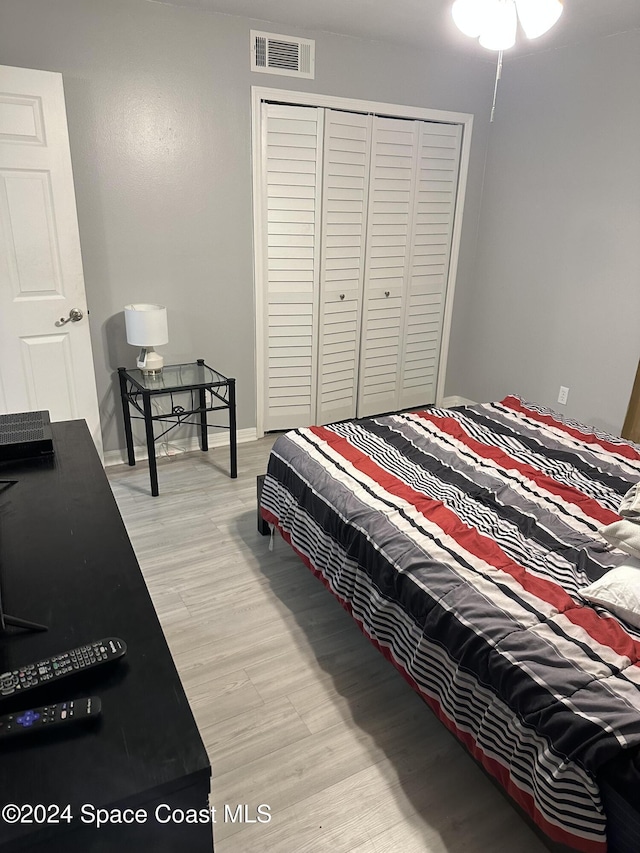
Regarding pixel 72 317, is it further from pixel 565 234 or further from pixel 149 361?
pixel 565 234

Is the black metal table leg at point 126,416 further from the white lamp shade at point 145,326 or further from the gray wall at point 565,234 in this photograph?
the gray wall at point 565,234

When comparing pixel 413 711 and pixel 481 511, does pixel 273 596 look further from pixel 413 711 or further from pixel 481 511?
pixel 481 511

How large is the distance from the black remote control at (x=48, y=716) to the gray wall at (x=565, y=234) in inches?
135

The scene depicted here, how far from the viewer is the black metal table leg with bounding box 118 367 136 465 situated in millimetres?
3283

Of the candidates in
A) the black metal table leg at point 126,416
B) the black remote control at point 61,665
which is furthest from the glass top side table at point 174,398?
the black remote control at point 61,665

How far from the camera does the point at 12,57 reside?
2.66 m

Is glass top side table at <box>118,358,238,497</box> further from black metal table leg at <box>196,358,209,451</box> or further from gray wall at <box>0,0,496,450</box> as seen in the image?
gray wall at <box>0,0,496,450</box>

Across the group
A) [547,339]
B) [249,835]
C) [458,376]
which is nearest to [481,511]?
[249,835]

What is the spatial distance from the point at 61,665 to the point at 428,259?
3.78m

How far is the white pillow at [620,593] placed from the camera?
1.47 m

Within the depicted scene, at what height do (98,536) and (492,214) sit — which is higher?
(492,214)

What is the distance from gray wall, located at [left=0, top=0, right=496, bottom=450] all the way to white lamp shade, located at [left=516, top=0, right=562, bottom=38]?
5.89 ft

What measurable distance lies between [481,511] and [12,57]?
115 inches

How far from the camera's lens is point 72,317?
296 centimetres
